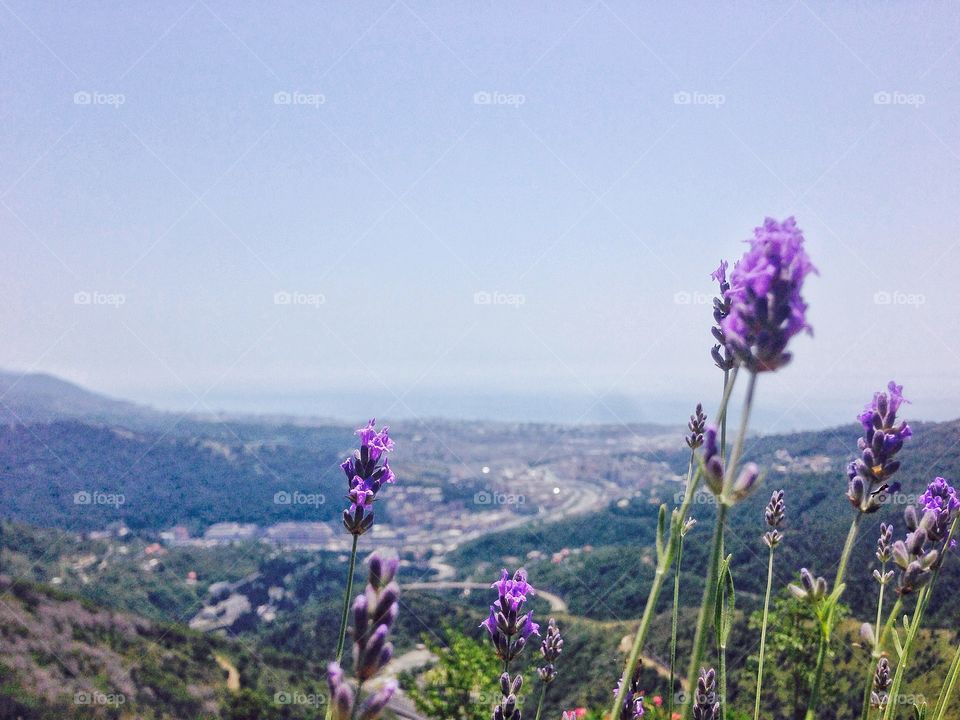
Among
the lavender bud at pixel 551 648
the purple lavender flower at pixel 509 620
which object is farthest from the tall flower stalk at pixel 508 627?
the lavender bud at pixel 551 648

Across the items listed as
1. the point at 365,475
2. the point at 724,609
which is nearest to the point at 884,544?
the point at 724,609

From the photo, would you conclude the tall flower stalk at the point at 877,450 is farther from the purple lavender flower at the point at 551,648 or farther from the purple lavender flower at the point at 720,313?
the purple lavender flower at the point at 551,648

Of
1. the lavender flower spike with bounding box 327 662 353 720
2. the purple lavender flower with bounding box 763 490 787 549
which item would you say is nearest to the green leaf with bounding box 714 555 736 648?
the lavender flower spike with bounding box 327 662 353 720

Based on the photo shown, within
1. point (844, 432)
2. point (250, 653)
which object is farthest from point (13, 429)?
point (844, 432)

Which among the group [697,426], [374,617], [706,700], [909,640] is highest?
[697,426]

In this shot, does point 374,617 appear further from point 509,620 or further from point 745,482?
point 509,620

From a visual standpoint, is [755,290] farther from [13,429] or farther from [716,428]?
[13,429]
